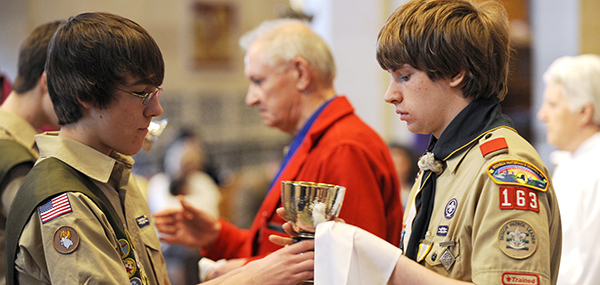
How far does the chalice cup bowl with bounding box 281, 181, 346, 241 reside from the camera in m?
1.47

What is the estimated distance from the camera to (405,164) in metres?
4.72

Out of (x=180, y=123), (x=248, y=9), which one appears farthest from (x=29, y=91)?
(x=248, y=9)

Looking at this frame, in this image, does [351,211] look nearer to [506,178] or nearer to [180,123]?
[506,178]

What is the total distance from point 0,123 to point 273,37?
1.20 metres

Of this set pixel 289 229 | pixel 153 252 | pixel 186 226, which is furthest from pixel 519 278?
pixel 186 226

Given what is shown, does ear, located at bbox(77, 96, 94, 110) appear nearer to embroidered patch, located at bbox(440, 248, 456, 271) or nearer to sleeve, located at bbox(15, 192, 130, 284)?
sleeve, located at bbox(15, 192, 130, 284)

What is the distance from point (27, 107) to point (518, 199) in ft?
6.08

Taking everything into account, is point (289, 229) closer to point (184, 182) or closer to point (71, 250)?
point (71, 250)

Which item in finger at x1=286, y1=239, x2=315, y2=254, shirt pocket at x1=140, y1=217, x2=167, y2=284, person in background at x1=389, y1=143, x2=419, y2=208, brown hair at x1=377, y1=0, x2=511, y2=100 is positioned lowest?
person in background at x1=389, y1=143, x2=419, y2=208

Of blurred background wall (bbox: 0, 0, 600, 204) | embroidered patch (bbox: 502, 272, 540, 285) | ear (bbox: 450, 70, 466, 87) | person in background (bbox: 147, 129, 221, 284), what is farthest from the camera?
person in background (bbox: 147, 129, 221, 284)

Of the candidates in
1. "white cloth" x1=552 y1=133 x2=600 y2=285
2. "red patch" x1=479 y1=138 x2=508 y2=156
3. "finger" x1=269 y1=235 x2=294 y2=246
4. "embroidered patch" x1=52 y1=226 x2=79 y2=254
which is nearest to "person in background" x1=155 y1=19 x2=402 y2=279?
"finger" x1=269 y1=235 x2=294 y2=246

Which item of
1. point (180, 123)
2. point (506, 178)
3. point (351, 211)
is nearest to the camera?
point (506, 178)

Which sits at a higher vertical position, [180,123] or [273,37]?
[273,37]

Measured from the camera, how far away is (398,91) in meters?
1.52
